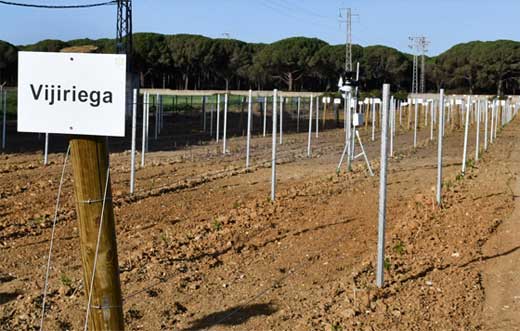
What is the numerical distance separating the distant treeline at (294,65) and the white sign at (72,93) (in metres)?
75.0

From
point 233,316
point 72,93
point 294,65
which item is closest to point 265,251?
point 233,316

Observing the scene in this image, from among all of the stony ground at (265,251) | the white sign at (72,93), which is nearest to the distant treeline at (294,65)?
the stony ground at (265,251)

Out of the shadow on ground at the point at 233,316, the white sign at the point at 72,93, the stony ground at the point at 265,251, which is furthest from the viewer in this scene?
the stony ground at the point at 265,251

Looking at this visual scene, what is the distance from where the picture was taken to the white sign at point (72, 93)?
128 inches

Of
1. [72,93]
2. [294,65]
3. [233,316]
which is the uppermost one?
[294,65]

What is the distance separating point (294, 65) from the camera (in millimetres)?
83688

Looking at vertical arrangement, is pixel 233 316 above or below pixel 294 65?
below

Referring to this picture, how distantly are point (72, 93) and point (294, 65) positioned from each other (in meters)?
81.3

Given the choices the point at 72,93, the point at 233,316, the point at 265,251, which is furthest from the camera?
the point at 265,251

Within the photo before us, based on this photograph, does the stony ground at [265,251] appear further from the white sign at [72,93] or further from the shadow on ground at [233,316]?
the white sign at [72,93]

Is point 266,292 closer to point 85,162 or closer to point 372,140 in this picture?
point 85,162

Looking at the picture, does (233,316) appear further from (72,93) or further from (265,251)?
(72,93)

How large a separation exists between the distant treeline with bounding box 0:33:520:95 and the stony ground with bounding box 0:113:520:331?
66.6 m

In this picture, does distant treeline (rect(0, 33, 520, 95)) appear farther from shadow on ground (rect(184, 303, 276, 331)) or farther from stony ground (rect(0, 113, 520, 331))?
shadow on ground (rect(184, 303, 276, 331))
